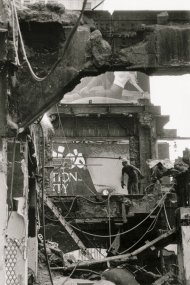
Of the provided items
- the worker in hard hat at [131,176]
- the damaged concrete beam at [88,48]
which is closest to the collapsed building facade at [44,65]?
the damaged concrete beam at [88,48]

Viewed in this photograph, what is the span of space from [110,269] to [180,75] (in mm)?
8336

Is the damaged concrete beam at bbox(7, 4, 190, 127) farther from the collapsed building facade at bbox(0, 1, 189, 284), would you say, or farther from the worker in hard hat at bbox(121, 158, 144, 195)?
the worker in hard hat at bbox(121, 158, 144, 195)

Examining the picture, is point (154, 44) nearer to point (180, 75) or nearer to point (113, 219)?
point (180, 75)

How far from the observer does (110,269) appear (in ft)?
47.2

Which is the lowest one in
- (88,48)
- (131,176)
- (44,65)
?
(131,176)

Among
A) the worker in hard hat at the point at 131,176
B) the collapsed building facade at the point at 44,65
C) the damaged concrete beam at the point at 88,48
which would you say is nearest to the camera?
the collapsed building facade at the point at 44,65

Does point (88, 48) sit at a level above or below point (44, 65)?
above

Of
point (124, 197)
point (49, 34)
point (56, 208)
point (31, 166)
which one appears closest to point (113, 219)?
point (124, 197)

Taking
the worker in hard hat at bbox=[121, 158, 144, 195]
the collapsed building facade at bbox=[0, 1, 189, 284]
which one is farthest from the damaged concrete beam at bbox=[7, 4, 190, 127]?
the worker in hard hat at bbox=[121, 158, 144, 195]

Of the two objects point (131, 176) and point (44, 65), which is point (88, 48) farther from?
point (131, 176)

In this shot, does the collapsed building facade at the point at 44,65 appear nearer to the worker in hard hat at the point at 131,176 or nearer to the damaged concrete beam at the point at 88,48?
the damaged concrete beam at the point at 88,48

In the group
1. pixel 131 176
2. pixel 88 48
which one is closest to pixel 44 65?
pixel 88 48

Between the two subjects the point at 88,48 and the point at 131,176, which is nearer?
the point at 88,48

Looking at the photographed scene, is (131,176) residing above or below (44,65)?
below
